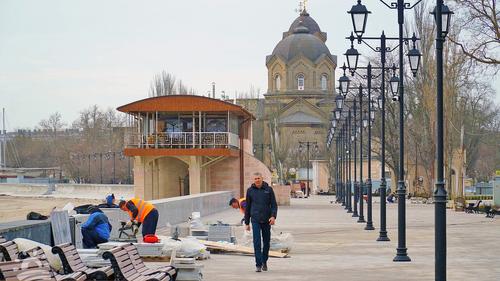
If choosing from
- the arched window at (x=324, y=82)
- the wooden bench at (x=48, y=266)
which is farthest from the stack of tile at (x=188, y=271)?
the arched window at (x=324, y=82)

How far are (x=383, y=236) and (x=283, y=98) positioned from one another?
334ft

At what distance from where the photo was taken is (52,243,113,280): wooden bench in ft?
41.8

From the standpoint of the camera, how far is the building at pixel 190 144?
57656mm

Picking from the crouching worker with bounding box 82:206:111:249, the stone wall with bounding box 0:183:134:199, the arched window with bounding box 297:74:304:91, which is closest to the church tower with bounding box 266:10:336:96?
the arched window with bounding box 297:74:304:91

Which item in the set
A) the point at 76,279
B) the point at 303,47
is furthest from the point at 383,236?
the point at 303,47

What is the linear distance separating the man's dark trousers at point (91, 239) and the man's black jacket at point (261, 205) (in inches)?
100

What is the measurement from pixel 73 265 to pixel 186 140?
1778 inches

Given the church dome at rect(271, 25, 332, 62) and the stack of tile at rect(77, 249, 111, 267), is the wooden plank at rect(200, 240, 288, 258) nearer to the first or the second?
the stack of tile at rect(77, 249, 111, 267)

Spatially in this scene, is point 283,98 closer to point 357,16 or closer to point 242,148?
point 242,148

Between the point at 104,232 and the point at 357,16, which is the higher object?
the point at 357,16

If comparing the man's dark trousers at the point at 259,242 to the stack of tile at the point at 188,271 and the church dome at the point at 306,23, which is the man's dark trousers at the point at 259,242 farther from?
the church dome at the point at 306,23

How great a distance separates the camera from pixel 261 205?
17.9 m

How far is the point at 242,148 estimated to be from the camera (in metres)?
63.1

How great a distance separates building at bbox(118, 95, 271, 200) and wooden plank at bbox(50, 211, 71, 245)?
39.2m
